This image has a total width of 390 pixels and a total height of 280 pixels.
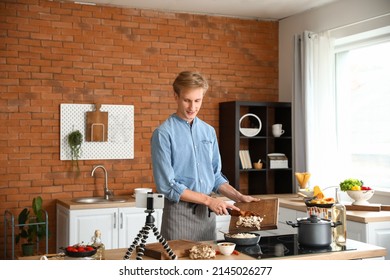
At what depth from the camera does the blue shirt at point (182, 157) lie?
3084mm

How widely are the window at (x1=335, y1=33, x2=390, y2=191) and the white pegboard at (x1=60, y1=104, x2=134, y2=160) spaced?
2.33 m

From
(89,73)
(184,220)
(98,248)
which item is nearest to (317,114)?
(89,73)

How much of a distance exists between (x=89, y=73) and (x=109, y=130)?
628mm

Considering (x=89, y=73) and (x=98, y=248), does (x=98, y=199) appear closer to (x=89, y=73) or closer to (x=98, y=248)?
(x=89, y=73)

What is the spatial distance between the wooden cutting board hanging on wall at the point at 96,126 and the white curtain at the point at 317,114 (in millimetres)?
2075

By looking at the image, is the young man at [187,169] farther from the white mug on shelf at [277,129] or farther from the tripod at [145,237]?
the white mug on shelf at [277,129]

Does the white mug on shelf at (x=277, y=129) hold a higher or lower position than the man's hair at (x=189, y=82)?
lower

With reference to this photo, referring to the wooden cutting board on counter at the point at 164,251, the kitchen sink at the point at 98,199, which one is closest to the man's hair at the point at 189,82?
the wooden cutting board on counter at the point at 164,251

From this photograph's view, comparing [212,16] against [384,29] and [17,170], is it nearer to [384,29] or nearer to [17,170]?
[384,29]

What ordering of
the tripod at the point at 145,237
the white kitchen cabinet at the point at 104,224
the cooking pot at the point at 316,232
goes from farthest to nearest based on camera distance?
1. the white kitchen cabinet at the point at 104,224
2. the cooking pot at the point at 316,232
3. the tripod at the point at 145,237

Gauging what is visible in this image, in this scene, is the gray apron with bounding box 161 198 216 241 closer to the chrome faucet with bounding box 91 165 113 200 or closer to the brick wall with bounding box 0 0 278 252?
the chrome faucet with bounding box 91 165 113 200

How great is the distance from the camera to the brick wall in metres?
5.42

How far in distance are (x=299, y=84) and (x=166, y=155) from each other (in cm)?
329

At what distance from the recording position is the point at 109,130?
5.82 meters
